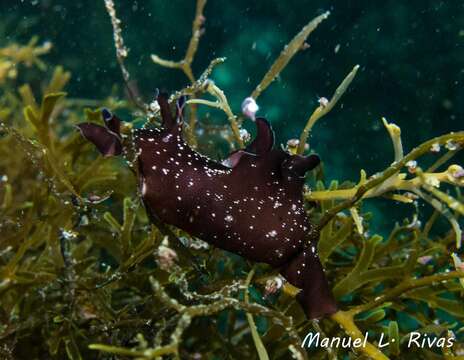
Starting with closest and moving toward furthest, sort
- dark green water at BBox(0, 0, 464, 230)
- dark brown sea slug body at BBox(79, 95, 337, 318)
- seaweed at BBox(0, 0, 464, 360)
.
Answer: dark brown sea slug body at BBox(79, 95, 337, 318)
seaweed at BBox(0, 0, 464, 360)
dark green water at BBox(0, 0, 464, 230)

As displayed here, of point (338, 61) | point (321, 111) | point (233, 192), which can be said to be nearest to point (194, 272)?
point (233, 192)

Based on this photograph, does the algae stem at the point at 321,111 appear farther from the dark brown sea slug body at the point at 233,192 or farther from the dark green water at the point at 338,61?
the dark green water at the point at 338,61

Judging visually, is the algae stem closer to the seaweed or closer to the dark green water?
→ the seaweed

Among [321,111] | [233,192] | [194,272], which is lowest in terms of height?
[194,272]

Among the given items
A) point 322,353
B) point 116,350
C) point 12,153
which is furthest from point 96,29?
point 116,350

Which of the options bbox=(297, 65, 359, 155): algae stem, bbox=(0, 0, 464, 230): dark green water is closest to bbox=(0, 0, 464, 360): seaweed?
bbox=(297, 65, 359, 155): algae stem

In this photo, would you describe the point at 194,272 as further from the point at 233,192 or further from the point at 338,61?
the point at 338,61

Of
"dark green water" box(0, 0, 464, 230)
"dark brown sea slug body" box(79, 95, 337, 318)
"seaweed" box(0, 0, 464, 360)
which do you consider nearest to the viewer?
"dark brown sea slug body" box(79, 95, 337, 318)
